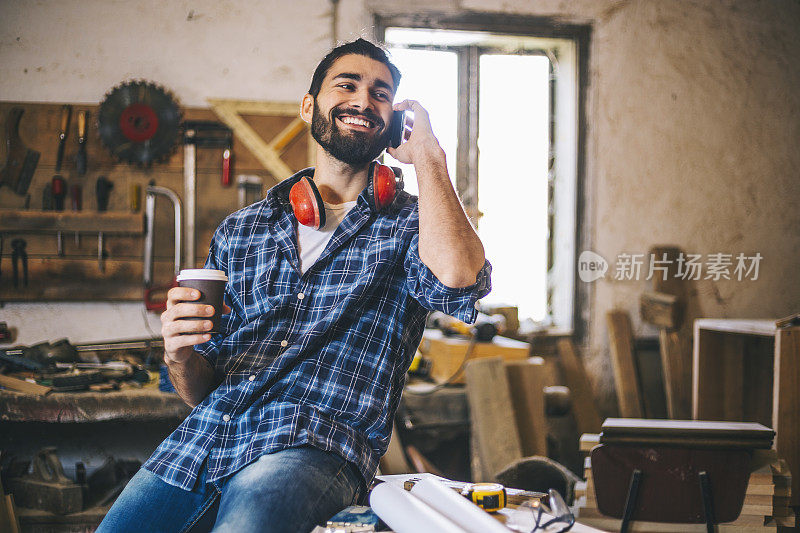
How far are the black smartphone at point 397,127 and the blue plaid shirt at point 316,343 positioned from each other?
0.14m

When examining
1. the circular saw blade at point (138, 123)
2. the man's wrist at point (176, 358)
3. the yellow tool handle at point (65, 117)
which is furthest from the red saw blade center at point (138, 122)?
the man's wrist at point (176, 358)

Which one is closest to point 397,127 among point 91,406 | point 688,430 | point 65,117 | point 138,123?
point 688,430

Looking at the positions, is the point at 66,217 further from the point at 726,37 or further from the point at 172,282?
the point at 726,37

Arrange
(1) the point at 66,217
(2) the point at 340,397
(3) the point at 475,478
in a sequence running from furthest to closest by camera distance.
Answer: (1) the point at 66,217, (3) the point at 475,478, (2) the point at 340,397

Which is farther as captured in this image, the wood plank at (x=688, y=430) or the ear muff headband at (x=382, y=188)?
the wood plank at (x=688, y=430)

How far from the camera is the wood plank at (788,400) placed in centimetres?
232

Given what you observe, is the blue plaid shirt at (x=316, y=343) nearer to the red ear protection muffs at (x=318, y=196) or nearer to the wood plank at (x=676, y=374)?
the red ear protection muffs at (x=318, y=196)

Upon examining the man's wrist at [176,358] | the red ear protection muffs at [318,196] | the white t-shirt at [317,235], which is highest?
the red ear protection muffs at [318,196]

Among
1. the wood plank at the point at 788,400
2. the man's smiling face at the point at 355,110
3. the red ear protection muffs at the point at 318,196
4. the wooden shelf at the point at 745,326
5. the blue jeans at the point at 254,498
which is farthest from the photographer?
the wooden shelf at the point at 745,326

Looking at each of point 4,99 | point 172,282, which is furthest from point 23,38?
point 172,282

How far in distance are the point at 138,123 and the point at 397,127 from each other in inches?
80.8

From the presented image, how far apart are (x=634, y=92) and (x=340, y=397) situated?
116 inches

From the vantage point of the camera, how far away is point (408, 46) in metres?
3.67

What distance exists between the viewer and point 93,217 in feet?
10.3
